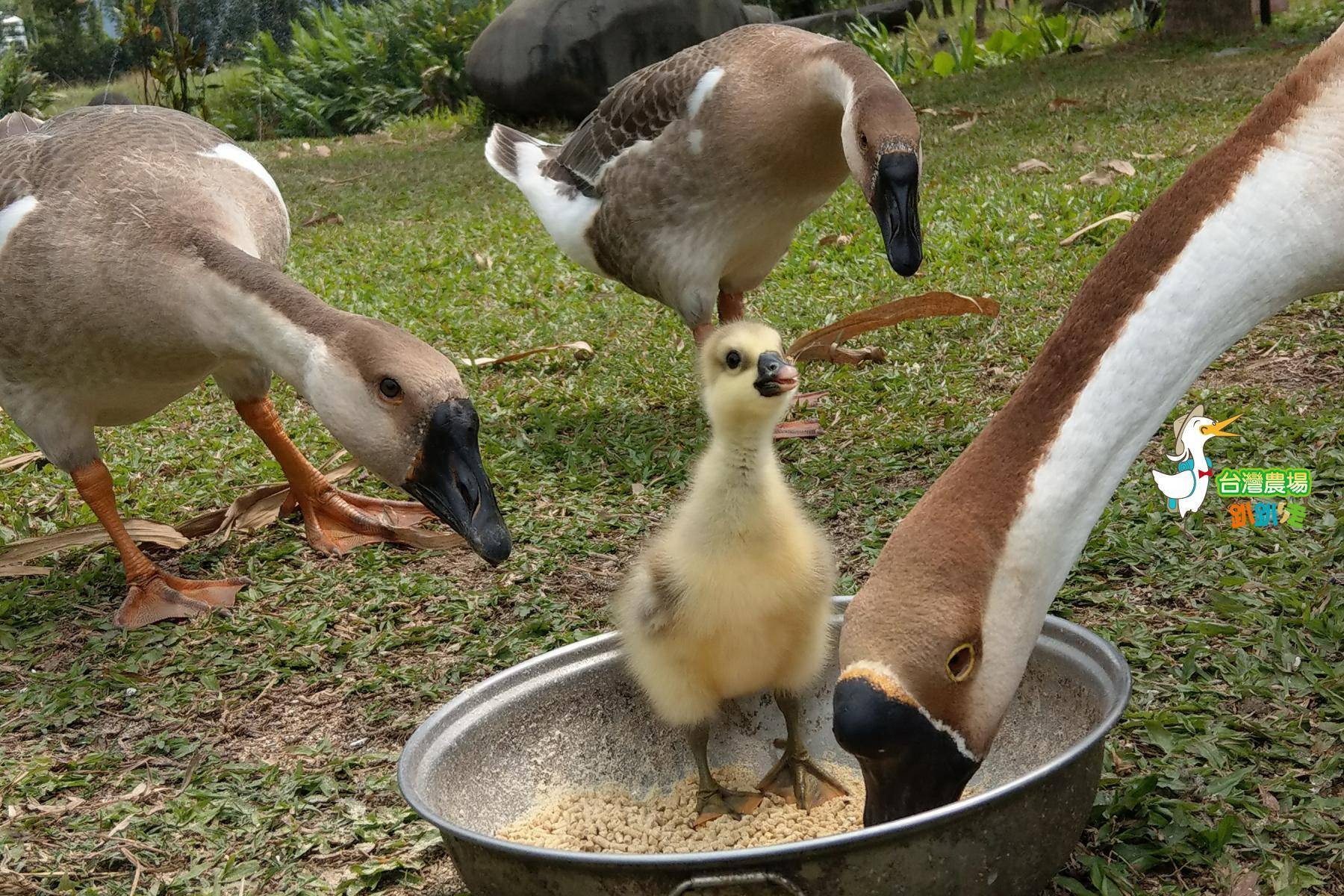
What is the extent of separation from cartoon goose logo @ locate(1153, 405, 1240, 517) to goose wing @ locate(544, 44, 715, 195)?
2221 millimetres

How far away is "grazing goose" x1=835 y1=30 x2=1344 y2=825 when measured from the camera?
6.78 feet

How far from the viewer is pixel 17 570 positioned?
4.51 meters

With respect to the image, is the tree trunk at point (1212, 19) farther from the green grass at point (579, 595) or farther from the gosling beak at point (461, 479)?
the gosling beak at point (461, 479)

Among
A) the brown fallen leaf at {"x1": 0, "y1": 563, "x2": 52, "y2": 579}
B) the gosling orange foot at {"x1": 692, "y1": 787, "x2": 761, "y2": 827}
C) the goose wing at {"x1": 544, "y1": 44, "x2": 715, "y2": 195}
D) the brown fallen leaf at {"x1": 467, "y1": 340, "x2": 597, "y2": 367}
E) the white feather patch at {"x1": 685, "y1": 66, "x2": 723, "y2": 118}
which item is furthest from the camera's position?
the brown fallen leaf at {"x1": 467, "y1": 340, "x2": 597, "y2": 367}

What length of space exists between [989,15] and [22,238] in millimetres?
15349

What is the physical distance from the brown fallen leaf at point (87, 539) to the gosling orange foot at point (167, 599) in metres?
0.43

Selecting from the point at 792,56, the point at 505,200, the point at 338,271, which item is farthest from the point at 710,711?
the point at 505,200

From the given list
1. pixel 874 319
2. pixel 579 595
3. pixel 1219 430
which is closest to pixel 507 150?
pixel 874 319

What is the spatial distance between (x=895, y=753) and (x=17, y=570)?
11.9 ft

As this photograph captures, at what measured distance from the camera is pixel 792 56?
16.1 feet

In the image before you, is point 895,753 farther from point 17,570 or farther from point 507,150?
point 507,150

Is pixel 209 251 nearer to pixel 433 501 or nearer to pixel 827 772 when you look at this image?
pixel 433 501

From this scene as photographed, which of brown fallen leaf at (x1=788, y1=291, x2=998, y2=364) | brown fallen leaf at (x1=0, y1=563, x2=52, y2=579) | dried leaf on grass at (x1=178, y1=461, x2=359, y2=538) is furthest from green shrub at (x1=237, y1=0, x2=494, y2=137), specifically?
brown fallen leaf at (x1=0, y1=563, x2=52, y2=579)

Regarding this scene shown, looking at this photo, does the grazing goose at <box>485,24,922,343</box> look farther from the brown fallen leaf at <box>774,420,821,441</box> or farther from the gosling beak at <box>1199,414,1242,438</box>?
the gosling beak at <box>1199,414,1242,438</box>
